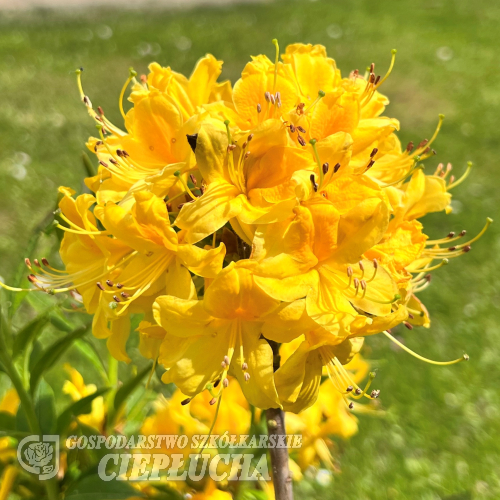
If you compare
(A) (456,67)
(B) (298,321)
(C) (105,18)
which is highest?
(B) (298,321)

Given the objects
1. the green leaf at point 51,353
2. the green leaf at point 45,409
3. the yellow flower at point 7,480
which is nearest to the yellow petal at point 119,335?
the green leaf at point 51,353

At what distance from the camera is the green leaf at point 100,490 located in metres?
0.91

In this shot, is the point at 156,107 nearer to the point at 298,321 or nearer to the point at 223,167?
the point at 223,167

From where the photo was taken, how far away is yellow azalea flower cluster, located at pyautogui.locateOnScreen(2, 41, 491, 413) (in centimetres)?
67

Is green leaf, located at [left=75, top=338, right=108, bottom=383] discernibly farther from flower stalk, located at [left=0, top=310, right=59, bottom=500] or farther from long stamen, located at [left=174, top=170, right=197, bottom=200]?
long stamen, located at [left=174, top=170, right=197, bottom=200]

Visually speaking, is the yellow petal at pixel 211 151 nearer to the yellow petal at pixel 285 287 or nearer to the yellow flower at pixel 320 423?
the yellow petal at pixel 285 287

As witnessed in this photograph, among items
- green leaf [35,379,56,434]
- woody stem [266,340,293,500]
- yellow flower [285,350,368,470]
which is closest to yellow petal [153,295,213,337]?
woody stem [266,340,293,500]

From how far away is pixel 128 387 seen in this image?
101 cm

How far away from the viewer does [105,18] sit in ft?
19.1

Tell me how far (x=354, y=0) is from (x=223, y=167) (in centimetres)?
682

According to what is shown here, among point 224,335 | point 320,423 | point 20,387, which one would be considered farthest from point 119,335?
point 320,423

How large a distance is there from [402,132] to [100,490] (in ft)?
12.6

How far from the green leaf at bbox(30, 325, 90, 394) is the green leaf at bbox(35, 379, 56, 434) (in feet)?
0.30

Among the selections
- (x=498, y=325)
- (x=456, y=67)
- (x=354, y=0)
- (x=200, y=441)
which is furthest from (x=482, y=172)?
(x=354, y=0)
